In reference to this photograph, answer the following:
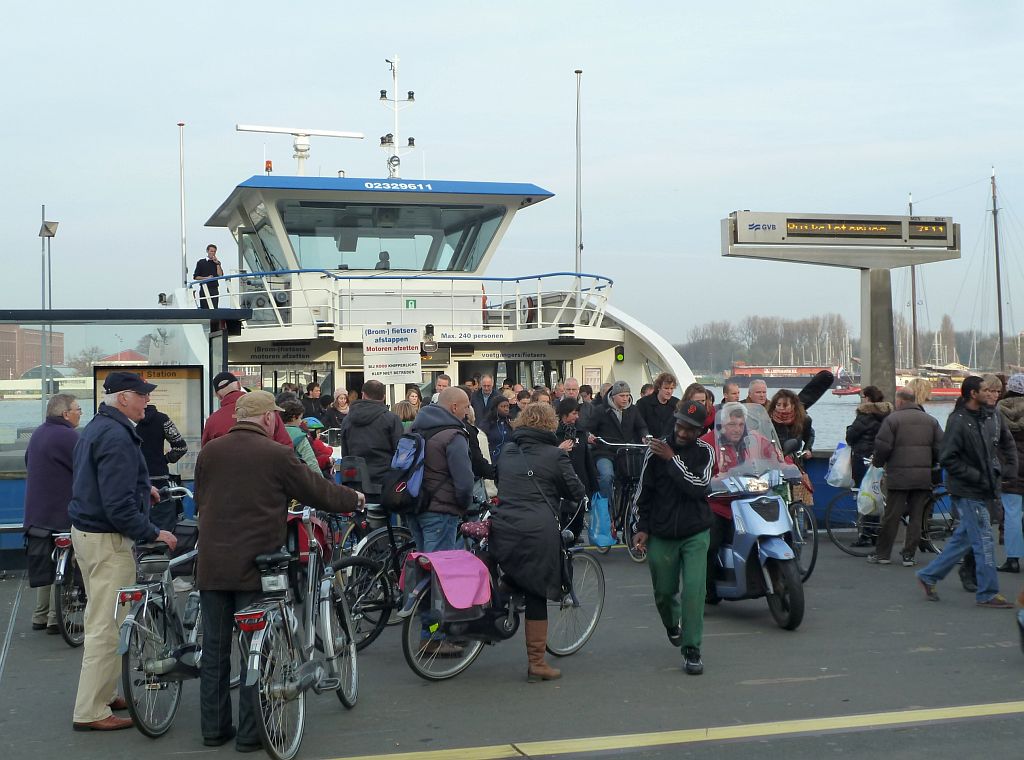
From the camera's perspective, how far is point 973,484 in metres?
8.86

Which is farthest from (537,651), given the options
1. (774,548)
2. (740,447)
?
(740,447)

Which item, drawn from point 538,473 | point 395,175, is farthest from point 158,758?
point 395,175

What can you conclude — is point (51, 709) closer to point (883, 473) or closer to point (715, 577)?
point (715, 577)

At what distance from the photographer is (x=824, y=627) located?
27.0 feet

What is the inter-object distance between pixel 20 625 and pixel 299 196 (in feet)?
42.9

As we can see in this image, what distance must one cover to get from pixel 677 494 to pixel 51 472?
441cm

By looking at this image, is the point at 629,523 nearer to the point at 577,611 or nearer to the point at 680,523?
the point at 577,611

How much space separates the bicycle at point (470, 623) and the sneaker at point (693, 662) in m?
0.85

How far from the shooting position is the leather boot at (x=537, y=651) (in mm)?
6789

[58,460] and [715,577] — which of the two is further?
[715,577]

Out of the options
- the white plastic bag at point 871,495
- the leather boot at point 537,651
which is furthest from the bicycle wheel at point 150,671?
the white plastic bag at point 871,495

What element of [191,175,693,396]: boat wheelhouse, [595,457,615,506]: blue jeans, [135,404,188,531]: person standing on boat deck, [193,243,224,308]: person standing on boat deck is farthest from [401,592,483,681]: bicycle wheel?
[193,243,224,308]: person standing on boat deck

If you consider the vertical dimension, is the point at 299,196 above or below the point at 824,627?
A: above

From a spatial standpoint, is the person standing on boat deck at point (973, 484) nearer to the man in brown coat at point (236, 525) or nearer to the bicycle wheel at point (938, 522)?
the bicycle wheel at point (938, 522)
